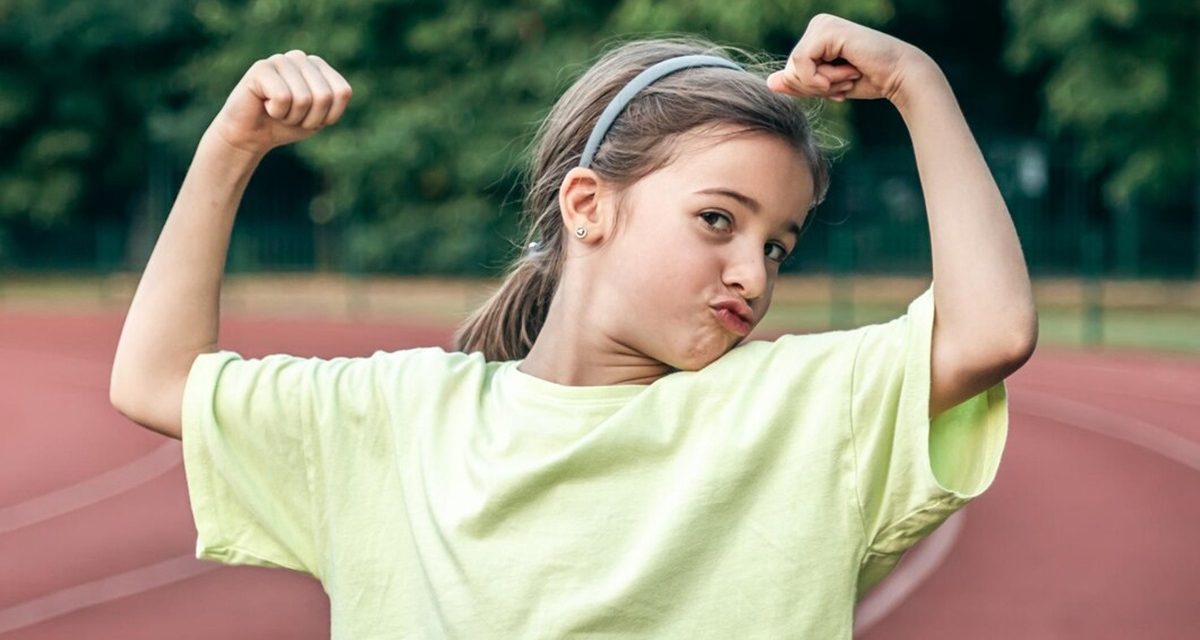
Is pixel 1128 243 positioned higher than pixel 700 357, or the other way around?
pixel 700 357

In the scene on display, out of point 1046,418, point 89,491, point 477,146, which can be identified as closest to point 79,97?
point 477,146

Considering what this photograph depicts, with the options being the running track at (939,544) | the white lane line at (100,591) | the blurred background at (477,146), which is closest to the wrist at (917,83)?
the running track at (939,544)

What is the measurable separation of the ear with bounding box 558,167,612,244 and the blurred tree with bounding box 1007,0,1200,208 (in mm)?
24603

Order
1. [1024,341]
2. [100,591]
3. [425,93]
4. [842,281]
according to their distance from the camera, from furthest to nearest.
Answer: [425,93], [842,281], [100,591], [1024,341]

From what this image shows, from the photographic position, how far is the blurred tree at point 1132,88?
26234 millimetres

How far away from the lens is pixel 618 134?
2.25 meters

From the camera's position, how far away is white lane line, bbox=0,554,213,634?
7.19 metres

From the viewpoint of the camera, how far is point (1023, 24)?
27.9 m

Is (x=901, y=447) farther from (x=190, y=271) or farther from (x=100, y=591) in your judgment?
(x=100, y=591)

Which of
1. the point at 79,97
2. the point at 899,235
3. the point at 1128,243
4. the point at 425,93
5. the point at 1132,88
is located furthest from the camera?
the point at 79,97

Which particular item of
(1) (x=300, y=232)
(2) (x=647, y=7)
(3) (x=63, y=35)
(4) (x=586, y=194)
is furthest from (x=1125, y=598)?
(3) (x=63, y=35)

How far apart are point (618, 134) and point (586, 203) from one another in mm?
88

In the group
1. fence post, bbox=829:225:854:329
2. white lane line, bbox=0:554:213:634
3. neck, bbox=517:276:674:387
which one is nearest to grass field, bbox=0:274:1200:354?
fence post, bbox=829:225:854:329

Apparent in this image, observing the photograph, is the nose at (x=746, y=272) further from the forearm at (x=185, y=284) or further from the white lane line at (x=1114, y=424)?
the white lane line at (x=1114, y=424)
